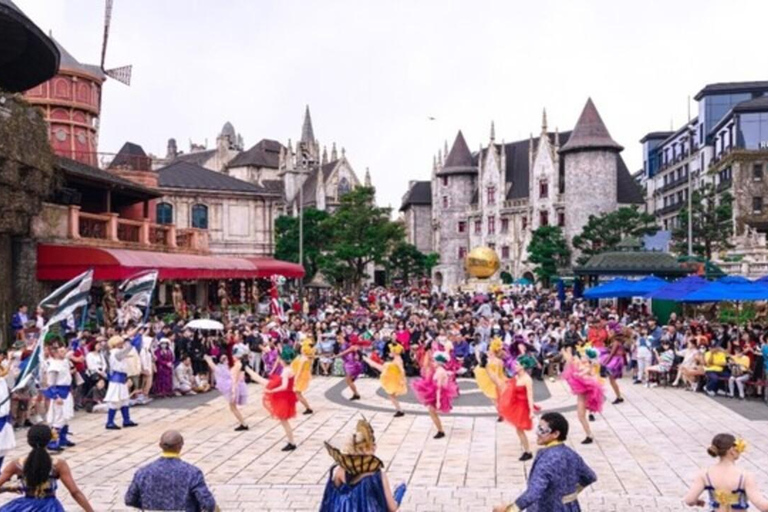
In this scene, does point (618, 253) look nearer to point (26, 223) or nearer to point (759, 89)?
point (26, 223)

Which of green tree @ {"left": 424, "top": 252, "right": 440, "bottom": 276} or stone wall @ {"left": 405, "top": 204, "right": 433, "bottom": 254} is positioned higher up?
stone wall @ {"left": 405, "top": 204, "right": 433, "bottom": 254}

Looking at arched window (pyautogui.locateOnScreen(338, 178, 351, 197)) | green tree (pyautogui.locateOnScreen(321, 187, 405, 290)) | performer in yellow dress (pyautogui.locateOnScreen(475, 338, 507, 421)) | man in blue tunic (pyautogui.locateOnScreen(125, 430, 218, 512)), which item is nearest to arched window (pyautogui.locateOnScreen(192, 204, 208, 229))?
green tree (pyautogui.locateOnScreen(321, 187, 405, 290))

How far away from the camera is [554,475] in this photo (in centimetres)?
667

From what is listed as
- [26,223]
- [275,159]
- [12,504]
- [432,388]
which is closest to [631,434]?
[432,388]

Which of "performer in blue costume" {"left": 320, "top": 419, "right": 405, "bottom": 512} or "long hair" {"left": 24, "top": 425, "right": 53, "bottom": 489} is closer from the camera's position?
"performer in blue costume" {"left": 320, "top": 419, "right": 405, "bottom": 512}

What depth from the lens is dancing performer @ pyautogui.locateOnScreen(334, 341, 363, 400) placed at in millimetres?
19297

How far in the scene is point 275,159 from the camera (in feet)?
402

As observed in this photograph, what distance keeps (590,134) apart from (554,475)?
76861mm

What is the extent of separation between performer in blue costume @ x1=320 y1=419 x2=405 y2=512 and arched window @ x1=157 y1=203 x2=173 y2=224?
153 ft

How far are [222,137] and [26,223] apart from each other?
101072 millimetres

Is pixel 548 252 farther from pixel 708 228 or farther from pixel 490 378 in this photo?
pixel 490 378

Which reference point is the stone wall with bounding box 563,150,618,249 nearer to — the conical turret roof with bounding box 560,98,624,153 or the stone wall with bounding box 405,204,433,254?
the conical turret roof with bounding box 560,98,624,153

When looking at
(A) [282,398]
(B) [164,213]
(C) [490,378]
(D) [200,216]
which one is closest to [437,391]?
(C) [490,378]

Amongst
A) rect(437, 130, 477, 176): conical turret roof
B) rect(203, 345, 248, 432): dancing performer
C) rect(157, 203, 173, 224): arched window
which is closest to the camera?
rect(203, 345, 248, 432): dancing performer
